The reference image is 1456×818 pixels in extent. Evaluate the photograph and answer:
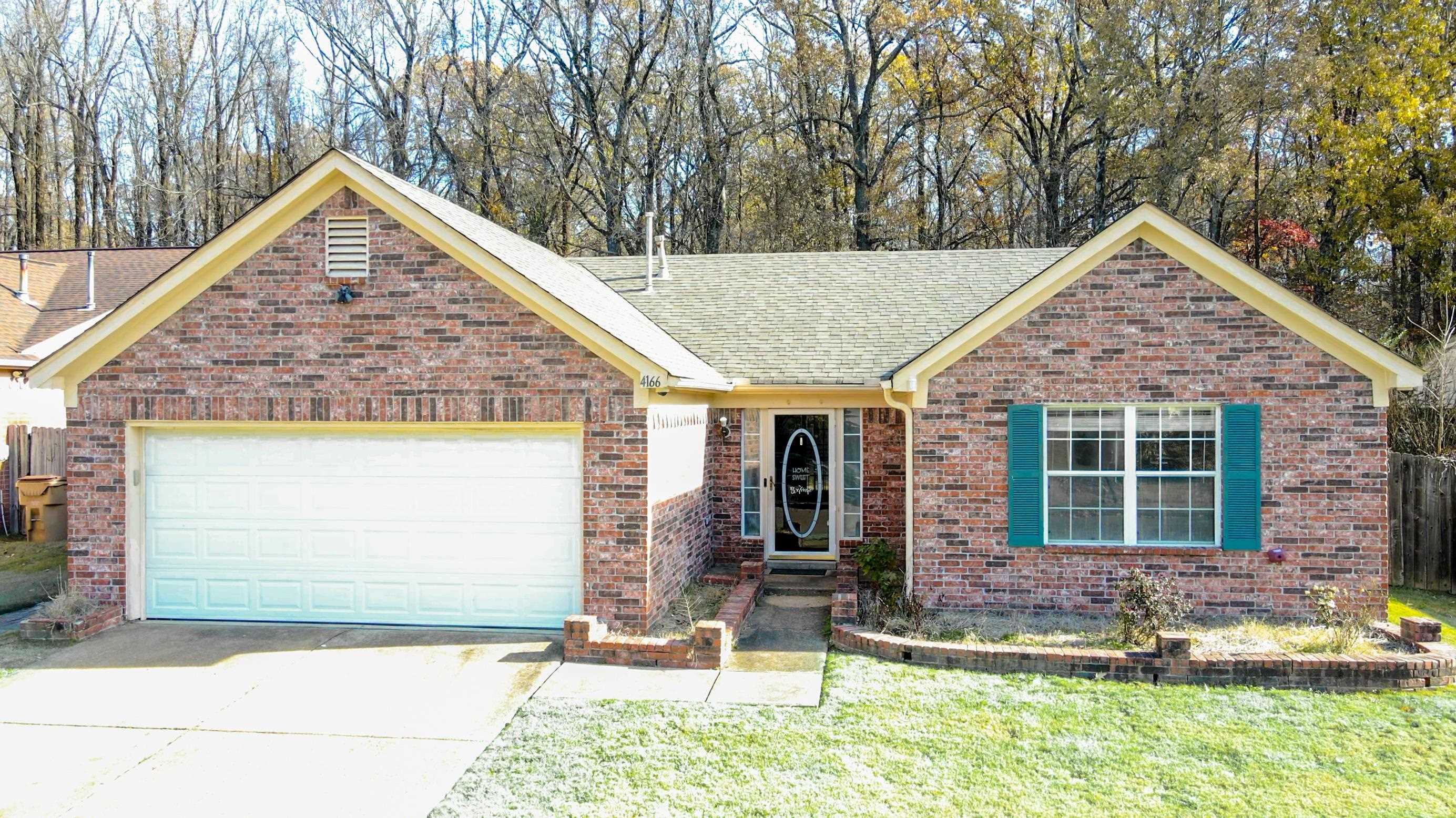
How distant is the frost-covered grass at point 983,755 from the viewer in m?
5.60

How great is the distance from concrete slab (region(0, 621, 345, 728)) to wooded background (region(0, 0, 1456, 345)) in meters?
19.5

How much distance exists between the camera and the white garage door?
9602 mm

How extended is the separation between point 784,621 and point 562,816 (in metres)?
4.84

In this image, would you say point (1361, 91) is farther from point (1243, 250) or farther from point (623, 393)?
point (623, 393)

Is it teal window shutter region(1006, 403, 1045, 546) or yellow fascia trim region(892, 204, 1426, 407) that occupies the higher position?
yellow fascia trim region(892, 204, 1426, 407)

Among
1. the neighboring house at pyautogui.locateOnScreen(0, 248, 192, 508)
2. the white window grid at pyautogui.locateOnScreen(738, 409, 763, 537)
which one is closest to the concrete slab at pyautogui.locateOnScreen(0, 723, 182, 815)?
the white window grid at pyautogui.locateOnScreen(738, 409, 763, 537)

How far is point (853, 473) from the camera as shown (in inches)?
488

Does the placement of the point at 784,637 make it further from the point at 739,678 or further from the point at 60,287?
the point at 60,287

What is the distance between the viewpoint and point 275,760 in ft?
20.7

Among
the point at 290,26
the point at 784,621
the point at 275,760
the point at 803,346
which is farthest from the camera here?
the point at 290,26

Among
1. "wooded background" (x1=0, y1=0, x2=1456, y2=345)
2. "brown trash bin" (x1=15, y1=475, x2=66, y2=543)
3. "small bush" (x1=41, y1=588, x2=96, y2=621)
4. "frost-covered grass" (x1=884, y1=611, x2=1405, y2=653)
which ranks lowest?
"frost-covered grass" (x1=884, y1=611, x2=1405, y2=653)

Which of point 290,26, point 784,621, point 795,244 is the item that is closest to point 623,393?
point 784,621

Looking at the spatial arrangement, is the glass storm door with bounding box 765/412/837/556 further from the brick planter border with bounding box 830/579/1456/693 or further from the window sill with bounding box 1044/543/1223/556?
the brick planter border with bounding box 830/579/1456/693

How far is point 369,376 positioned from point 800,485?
582 cm
